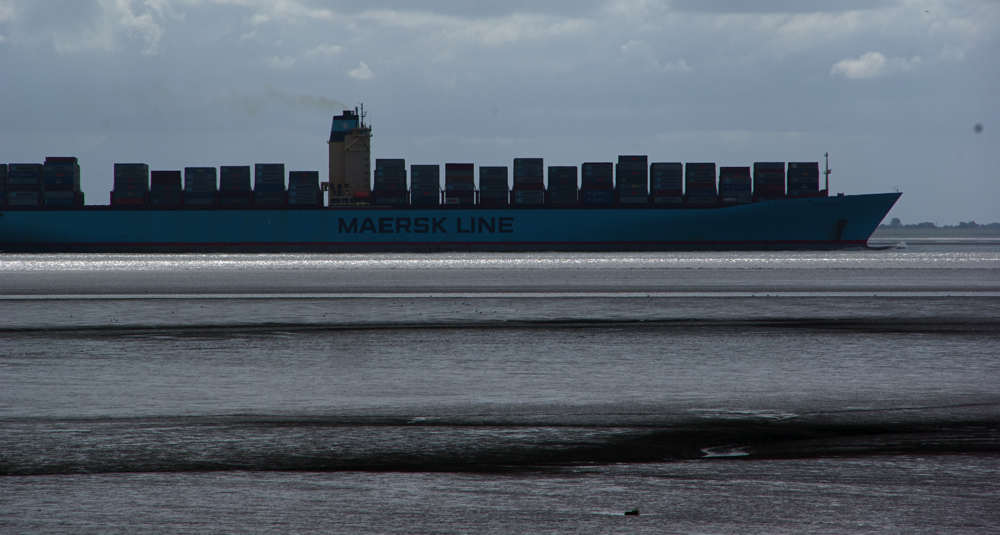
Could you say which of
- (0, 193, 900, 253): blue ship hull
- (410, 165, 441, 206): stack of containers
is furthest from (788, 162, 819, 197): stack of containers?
(410, 165, 441, 206): stack of containers

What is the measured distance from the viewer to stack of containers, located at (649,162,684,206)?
6134 centimetres

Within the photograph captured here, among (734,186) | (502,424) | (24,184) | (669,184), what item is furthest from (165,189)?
(502,424)

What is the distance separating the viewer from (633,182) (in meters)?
61.1

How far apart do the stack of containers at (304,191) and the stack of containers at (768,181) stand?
32.0 meters

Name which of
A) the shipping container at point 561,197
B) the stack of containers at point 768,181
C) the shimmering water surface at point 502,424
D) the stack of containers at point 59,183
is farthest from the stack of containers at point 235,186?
the shimmering water surface at point 502,424

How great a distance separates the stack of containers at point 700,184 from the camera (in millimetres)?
61156

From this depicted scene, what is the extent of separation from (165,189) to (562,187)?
96.2ft

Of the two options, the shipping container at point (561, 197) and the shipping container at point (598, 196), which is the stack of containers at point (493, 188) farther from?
the shipping container at point (598, 196)

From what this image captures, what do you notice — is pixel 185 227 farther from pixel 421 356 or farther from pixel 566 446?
pixel 566 446

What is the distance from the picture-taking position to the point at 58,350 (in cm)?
1205

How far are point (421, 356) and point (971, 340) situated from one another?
8.33m

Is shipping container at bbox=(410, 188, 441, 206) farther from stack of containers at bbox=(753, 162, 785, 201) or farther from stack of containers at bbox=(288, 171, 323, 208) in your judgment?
stack of containers at bbox=(753, 162, 785, 201)

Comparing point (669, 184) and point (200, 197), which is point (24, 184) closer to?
point (200, 197)

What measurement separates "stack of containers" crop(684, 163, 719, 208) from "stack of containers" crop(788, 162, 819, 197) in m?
5.72
